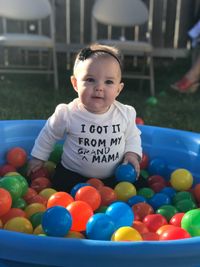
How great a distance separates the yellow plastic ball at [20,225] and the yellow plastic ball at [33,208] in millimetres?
152

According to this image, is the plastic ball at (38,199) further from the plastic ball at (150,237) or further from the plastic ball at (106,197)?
Answer: the plastic ball at (150,237)

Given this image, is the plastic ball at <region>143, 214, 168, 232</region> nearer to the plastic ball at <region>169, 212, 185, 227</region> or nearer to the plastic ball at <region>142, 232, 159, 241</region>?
the plastic ball at <region>169, 212, 185, 227</region>

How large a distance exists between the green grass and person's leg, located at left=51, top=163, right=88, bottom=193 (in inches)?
51.4

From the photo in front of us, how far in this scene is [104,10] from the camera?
15.2 ft

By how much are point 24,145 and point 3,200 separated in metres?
0.84

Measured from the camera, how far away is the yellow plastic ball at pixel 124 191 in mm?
1948

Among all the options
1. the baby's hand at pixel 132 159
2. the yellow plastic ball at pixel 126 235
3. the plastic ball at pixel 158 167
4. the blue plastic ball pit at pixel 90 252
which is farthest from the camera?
the plastic ball at pixel 158 167

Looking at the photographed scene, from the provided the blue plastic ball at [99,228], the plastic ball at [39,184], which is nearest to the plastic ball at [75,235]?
the blue plastic ball at [99,228]

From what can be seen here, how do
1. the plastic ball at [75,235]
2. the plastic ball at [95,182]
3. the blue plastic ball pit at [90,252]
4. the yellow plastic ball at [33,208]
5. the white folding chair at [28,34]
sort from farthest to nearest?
1. the white folding chair at [28,34]
2. the plastic ball at [95,182]
3. the yellow plastic ball at [33,208]
4. the plastic ball at [75,235]
5. the blue plastic ball pit at [90,252]

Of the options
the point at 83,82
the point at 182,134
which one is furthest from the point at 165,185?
the point at 83,82

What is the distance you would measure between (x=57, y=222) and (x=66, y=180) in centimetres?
65

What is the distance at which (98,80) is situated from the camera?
1871mm

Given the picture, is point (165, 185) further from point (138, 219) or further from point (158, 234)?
point (158, 234)

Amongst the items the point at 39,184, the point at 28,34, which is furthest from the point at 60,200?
the point at 28,34
